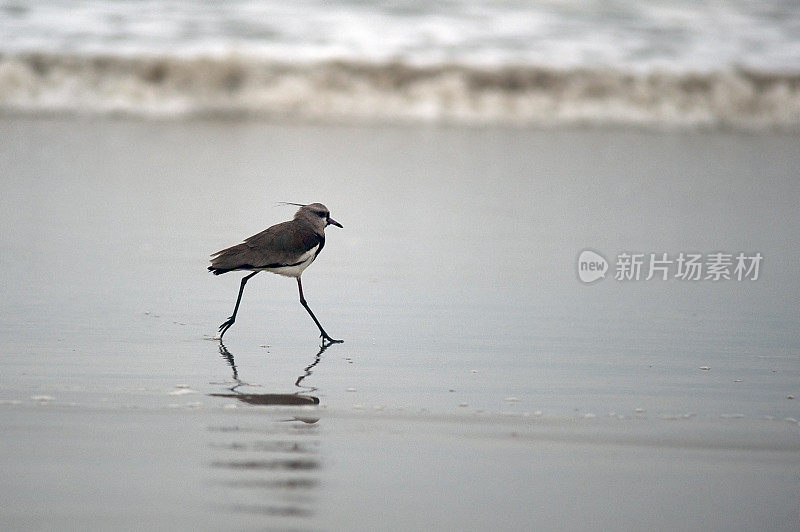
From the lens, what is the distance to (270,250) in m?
5.82

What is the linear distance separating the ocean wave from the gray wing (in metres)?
11.3

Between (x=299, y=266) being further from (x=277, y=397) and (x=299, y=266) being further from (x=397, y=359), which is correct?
(x=277, y=397)

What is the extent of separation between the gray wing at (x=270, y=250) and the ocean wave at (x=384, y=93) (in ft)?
37.2

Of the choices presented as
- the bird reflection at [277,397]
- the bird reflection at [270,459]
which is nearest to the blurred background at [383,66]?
the bird reflection at [277,397]

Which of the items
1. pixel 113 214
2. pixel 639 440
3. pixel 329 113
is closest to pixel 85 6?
pixel 329 113

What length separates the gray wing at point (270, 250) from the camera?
5.72m

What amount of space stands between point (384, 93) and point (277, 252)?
12294 mm

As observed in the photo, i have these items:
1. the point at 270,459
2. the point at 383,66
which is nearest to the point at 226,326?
the point at 270,459

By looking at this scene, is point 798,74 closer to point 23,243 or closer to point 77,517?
point 23,243

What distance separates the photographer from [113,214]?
965cm

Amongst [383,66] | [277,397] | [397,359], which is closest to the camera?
[277,397]

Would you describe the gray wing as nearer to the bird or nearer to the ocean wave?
the bird

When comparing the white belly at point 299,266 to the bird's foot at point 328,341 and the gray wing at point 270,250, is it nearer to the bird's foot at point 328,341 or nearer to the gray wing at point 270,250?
the gray wing at point 270,250

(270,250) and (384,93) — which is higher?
(384,93)
